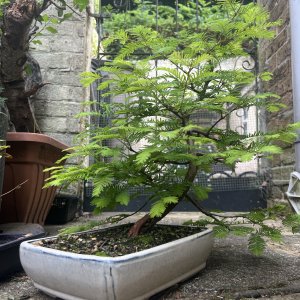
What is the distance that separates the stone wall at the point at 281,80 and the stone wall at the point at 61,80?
6.26 feet

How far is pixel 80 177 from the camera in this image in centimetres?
152

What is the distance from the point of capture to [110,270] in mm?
1157

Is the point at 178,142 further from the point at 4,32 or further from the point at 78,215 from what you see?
the point at 78,215

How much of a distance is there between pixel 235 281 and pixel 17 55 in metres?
1.94

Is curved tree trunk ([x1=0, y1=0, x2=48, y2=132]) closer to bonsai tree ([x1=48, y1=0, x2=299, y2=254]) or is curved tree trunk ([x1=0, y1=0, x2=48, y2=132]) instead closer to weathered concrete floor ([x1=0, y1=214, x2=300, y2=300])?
bonsai tree ([x1=48, y1=0, x2=299, y2=254])

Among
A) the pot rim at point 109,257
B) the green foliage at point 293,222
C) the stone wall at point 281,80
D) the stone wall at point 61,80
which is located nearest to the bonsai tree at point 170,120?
the green foliage at point 293,222

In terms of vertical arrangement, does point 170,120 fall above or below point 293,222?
above

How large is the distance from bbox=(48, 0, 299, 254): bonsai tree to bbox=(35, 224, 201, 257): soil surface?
0.28 ft

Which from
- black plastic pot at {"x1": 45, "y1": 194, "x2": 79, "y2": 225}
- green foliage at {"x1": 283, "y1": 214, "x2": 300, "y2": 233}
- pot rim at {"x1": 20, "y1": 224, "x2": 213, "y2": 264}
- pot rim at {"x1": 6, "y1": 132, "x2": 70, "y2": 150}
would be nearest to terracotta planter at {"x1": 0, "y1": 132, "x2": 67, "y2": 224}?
pot rim at {"x1": 6, "y1": 132, "x2": 70, "y2": 150}

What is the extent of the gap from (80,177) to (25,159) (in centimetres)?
103

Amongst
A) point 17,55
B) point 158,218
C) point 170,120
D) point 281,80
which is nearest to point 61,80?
point 17,55

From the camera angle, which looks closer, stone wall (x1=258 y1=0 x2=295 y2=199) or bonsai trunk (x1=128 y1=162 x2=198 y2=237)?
bonsai trunk (x1=128 y1=162 x2=198 y2=237)

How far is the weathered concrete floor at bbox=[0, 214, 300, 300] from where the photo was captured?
1436 millimetres

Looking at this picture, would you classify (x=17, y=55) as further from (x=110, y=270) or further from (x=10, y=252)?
(x=110, y=270)
